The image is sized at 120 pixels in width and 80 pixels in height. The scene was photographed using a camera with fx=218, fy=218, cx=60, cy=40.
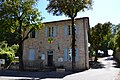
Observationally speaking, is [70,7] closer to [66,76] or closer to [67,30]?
[67,30]

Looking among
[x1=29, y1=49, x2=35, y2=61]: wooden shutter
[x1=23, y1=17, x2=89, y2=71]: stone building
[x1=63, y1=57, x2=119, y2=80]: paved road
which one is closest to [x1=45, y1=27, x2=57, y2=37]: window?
[x1=23, y1=17, x2=89, y2=71]: stone building

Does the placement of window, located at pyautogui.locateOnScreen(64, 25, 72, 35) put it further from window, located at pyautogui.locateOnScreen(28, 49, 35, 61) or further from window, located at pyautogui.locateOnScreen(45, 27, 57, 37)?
window, located at pyautogui.locateOnScreen(28, 49, 35, 61)

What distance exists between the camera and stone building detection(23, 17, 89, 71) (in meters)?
29.7

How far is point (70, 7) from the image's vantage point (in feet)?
88.7

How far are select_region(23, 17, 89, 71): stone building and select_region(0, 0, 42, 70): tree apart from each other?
126 inches

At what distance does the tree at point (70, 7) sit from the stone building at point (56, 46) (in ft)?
7.67

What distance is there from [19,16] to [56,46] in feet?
22.3

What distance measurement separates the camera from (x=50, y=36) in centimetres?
3225

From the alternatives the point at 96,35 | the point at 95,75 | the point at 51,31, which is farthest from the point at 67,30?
the point at 96,35

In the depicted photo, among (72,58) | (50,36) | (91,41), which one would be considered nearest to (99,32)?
(91,41)

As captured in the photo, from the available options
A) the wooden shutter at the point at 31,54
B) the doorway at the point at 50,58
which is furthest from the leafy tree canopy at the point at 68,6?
the wooden shutter at the point at 31,54

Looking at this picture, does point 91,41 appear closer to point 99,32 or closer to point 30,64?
point 99,32

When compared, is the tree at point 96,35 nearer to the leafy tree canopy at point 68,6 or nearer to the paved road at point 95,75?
the leafy tree canopy at point 68,6

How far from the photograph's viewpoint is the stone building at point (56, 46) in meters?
29.7
